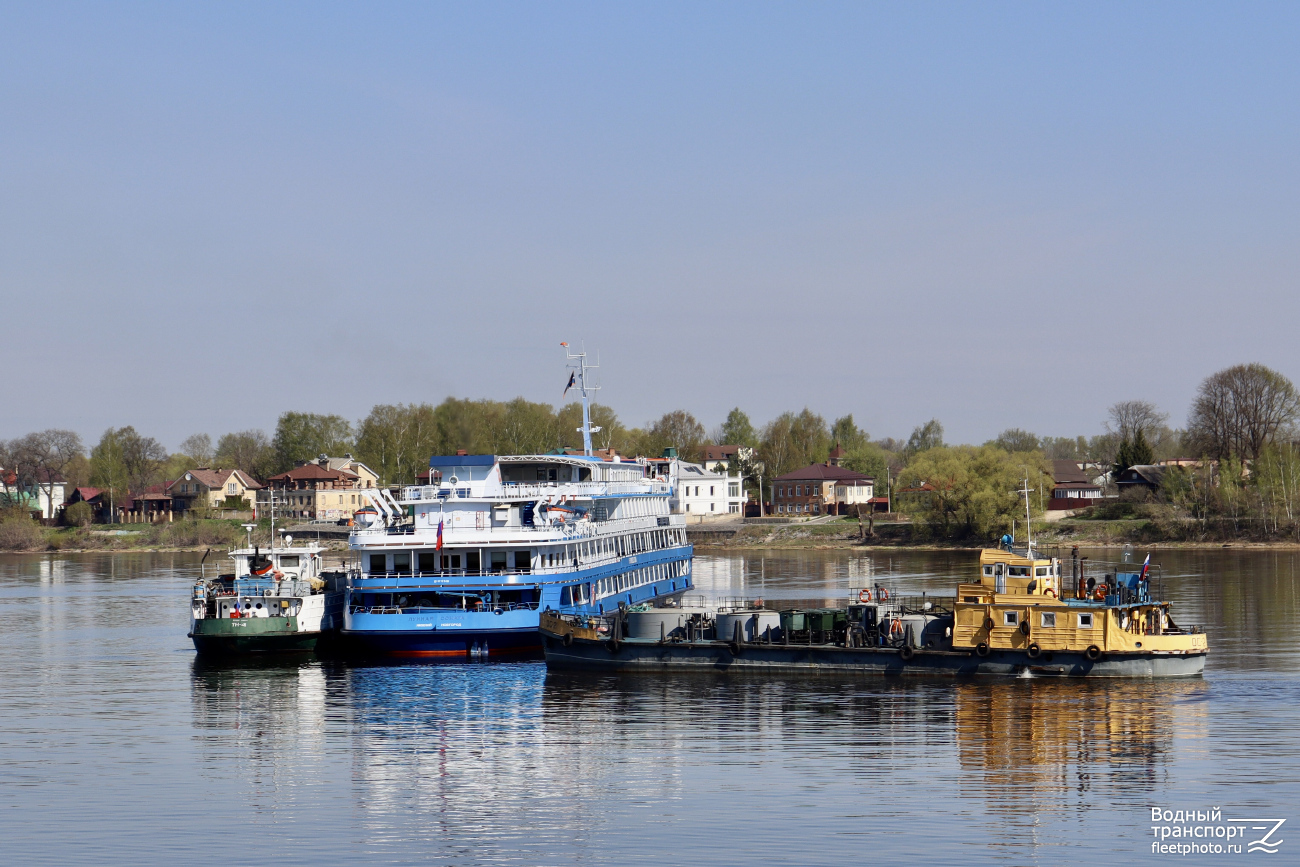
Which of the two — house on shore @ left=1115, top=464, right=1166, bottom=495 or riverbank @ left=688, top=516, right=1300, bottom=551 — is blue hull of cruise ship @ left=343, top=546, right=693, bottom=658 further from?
house on shore @ left=1115, top=464, right=1166, bottom=495

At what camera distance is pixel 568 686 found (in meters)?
49.7

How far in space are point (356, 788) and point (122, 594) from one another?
69908mm

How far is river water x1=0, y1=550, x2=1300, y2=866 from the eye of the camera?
29.1 meters

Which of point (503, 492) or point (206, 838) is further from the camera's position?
point (503, 492)

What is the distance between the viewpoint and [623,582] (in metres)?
69.8

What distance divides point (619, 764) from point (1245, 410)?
12619cm

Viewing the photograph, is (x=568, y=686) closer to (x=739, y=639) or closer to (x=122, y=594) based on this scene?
(x=739, y=639)

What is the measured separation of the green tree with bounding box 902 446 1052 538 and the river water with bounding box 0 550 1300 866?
76590mm

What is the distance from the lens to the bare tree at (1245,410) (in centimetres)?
14288

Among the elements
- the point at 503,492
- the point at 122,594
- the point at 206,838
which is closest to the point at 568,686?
the point at 503,492

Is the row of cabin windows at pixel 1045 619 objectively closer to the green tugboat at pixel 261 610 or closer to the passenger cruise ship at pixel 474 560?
the passenger cruise ship at pixel 474 560

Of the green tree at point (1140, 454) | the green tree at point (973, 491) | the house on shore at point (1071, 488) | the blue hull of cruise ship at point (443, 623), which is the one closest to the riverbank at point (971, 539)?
the green tree at point (973, 491)

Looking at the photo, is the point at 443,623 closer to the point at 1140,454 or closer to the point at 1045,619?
the point at 1045,619

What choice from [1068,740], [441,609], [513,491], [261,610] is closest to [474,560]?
[441,609]
